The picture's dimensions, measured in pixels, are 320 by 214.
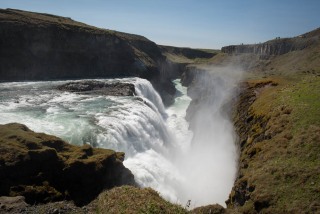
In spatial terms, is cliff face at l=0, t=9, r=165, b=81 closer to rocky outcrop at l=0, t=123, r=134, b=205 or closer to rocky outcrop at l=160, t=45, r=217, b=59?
rocky outcrop at l=0, t=123, r=134, b=205

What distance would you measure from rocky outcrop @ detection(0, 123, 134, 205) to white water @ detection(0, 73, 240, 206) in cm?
616

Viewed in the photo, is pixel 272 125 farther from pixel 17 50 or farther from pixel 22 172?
pixel 17 50

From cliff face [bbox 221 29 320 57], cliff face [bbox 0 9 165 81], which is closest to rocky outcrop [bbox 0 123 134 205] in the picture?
cliff face [bbox 0 9 165 81]

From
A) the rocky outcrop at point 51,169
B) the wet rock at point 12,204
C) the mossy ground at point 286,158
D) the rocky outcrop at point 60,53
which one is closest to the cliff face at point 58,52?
the rocky outcrop at point 60,53

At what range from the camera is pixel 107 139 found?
33844mm

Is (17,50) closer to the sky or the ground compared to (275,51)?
closer to the ground

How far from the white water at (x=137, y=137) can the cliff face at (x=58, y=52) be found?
19.3 meters

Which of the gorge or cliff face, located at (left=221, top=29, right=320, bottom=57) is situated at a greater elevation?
cliff face, located at (left=221, top=29, right=320, bottom=57)

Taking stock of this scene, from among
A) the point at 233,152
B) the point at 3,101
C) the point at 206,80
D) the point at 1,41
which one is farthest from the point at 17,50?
the point at 233,152

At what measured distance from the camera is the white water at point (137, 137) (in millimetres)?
34531

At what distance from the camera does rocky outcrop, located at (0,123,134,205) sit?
20000 mm

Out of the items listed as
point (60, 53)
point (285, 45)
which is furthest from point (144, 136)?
point (285, 45)

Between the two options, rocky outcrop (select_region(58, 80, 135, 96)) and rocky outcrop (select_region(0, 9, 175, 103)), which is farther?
rocky outcrop (select_region(0, 9, 175, 103))

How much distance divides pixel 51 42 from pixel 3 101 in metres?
41.8
